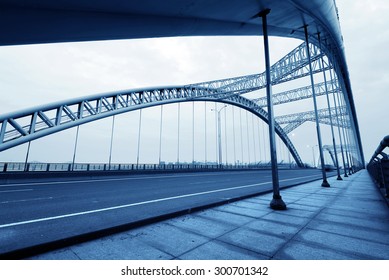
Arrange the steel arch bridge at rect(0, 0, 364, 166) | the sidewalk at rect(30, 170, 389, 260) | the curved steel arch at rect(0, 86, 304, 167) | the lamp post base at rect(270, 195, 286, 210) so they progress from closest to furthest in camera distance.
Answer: the sidewalk at rect(30, 170, 389, 260), the steel arch bridge at rect(0, 0, 364, 166), the lamp post base at rect(270, 195, 286, 210), the curved steel arch at rect(0, 86, 304, 167)

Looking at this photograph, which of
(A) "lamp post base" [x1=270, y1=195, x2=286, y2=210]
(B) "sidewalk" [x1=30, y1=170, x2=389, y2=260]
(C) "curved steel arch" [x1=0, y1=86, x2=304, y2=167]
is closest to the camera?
(B) "sidewalk" [x1=30, y1=170, x2=389, y2=260]

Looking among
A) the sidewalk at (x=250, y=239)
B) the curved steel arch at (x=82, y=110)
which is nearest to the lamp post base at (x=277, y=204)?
the sidewalk at (x=250, y=239)

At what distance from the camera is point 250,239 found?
9.49 ft

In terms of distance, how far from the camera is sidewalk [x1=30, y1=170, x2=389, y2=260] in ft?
7.86

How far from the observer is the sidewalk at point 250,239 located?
2.39m

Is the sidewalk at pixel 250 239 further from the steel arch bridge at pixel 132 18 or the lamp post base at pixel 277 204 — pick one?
the steel arch bridge at pixel 132 18

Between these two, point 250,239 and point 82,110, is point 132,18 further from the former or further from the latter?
point 82,110

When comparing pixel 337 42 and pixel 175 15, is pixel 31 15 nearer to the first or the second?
pixel 175 15

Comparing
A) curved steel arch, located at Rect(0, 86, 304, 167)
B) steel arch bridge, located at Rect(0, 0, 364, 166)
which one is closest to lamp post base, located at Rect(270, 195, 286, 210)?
A: steel arch bridge, located at Rect(0, 0, 364, 166)

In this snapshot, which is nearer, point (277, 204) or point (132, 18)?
point (132, 18)

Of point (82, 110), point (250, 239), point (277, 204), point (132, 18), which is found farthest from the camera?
point (82, 110)

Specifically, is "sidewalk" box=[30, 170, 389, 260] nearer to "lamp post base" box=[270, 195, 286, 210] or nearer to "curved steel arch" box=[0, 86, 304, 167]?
"lamp post base" box=[270, 195, 286, 210]

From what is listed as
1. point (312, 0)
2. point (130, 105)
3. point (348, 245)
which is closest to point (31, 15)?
point (348, 245)

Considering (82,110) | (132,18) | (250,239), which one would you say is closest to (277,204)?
(250,239)
